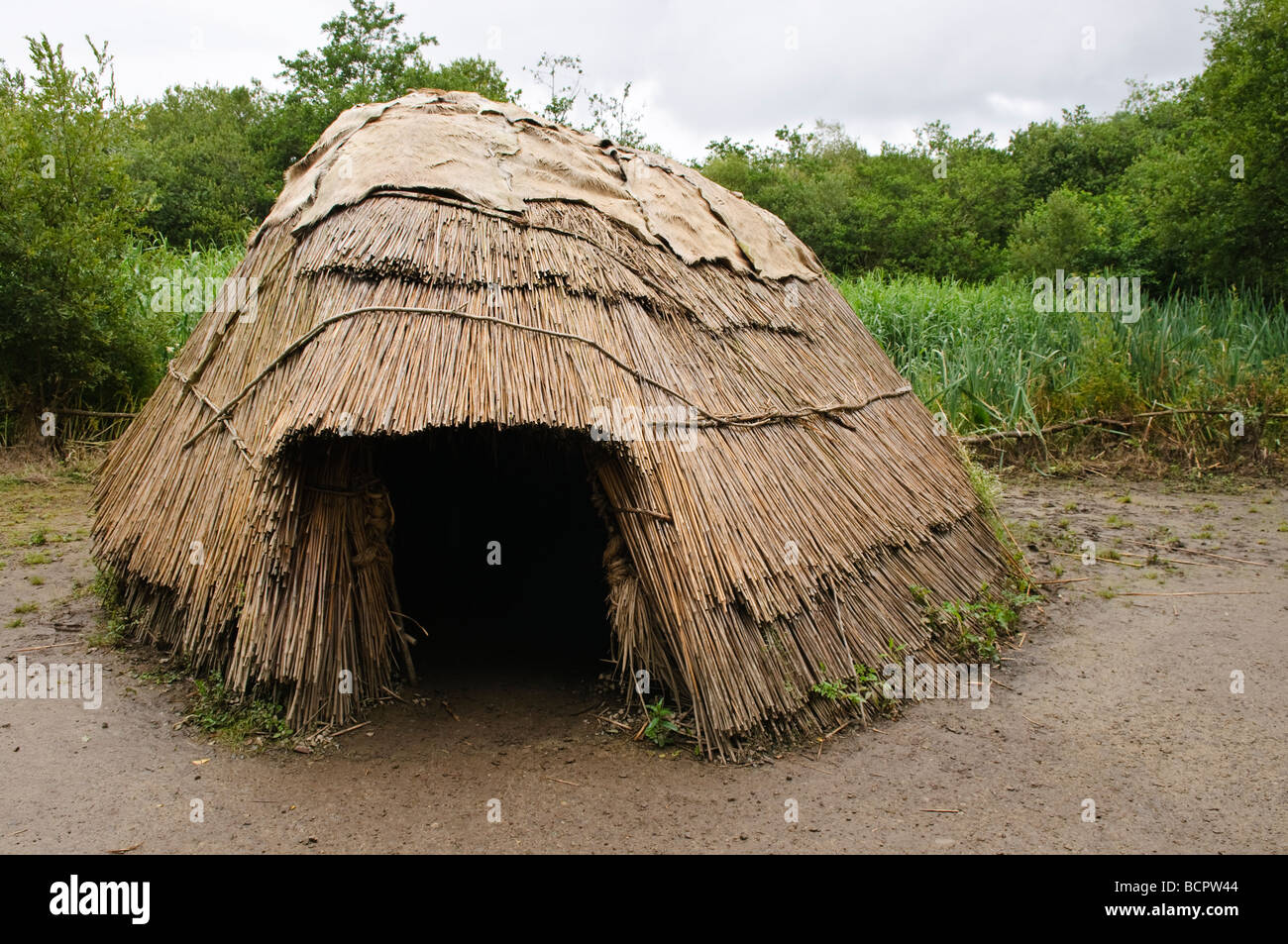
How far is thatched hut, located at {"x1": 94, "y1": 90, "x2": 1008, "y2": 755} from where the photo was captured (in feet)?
12.9

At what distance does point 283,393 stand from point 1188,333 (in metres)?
10.0

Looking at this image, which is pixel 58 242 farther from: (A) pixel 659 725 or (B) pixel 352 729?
(A) pixel 659 725

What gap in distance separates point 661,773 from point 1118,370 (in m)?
8.42

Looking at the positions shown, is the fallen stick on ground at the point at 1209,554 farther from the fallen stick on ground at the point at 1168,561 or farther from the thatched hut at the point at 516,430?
the thatched hut at the point at 516,430

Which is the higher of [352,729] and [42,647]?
[42,647]

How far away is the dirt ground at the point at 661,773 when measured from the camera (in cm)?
340

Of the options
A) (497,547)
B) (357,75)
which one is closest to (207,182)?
(357,75)

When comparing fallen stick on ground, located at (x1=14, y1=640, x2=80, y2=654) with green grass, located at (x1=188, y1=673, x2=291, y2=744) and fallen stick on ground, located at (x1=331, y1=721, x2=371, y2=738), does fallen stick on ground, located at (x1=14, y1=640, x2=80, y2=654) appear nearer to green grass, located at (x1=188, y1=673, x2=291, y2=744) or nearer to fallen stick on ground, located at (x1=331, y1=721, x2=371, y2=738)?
green grass, located at (x1=188, y1=673, x2=291, y2=744)

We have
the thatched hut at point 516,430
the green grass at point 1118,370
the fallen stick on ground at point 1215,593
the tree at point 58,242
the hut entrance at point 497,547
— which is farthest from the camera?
the green grass at point 1118,370

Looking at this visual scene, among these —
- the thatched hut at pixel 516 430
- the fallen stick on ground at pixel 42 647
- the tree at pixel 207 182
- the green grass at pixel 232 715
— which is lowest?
the green grass at pixel 232 715

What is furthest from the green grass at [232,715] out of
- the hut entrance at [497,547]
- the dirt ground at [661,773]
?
the hut entrance at [497,547]

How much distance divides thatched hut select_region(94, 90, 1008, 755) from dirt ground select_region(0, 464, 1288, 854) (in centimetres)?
32

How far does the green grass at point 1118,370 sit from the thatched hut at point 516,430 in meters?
5.08

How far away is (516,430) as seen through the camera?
4.27 m
